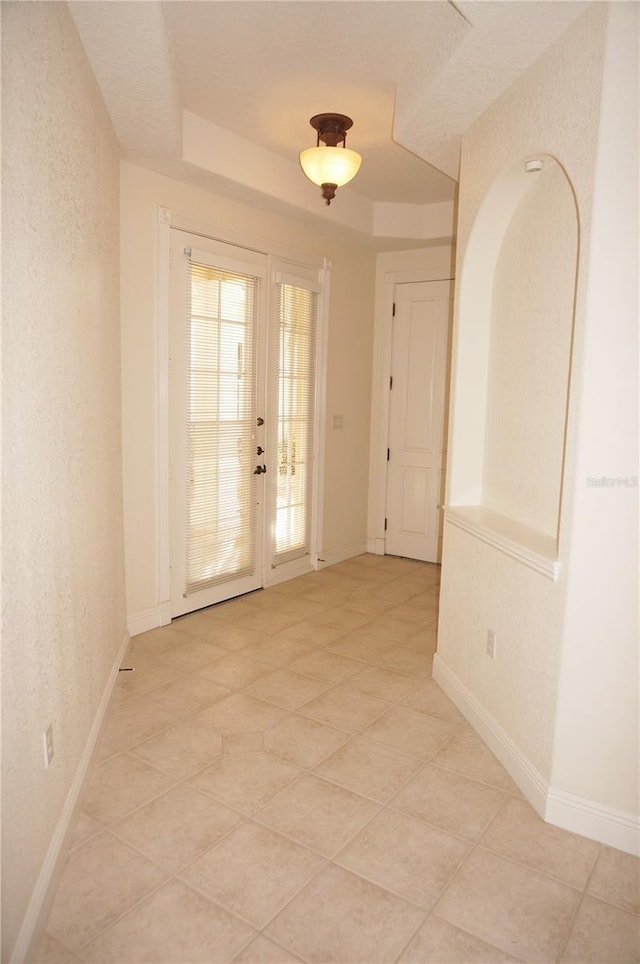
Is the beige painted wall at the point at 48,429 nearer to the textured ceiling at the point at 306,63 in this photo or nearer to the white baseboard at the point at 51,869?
the white baseboard at the point at 51,869

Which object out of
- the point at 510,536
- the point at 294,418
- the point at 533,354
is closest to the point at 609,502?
the point at 510,536

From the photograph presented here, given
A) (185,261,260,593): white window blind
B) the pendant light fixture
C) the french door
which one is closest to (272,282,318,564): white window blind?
the french door

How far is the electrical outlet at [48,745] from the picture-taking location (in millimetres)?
1805

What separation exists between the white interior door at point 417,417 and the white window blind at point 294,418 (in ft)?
3.18

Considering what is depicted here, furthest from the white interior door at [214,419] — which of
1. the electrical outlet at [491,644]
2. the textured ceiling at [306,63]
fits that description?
the electrical outlet at [491,644]

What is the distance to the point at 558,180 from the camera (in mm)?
2463

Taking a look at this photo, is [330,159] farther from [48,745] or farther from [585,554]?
[48,745]

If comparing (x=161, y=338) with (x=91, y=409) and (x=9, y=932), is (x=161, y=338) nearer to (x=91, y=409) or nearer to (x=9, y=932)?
(x=91, y=409)

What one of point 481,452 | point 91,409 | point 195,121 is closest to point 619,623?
point 481,452

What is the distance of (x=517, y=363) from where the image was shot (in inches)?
109

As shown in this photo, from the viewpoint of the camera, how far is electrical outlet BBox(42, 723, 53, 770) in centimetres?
180

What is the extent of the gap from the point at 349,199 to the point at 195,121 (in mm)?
1544

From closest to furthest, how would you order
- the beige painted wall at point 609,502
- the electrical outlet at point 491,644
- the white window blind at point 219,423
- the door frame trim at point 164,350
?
the beige painted wall at point 609,502
the electrical outlet at point 491,644
the door frame trim at point 164,350
the white window blind at point 219,423

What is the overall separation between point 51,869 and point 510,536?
1.89m
